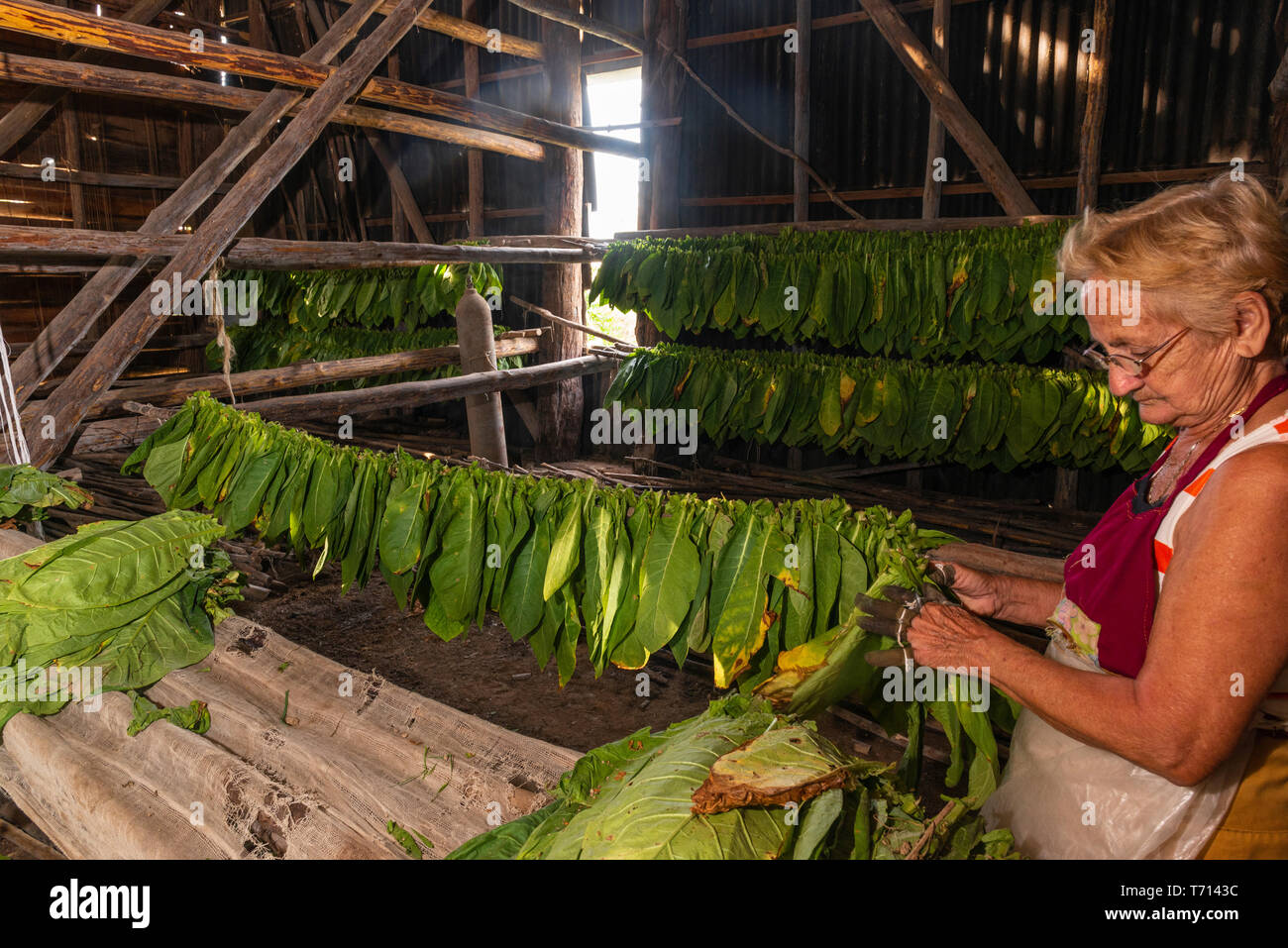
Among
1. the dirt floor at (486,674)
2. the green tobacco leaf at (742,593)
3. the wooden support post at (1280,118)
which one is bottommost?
the dirt floor at (486,674)

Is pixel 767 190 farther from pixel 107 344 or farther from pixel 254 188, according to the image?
pixel 107 344

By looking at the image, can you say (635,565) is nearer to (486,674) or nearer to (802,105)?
(486,674)

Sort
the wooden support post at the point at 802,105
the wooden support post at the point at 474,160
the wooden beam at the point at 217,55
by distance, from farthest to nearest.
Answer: the wooden support post at the point at 474,160 → the wooden support post at the point at 802,105 → the wooden beam at the point at 217,55

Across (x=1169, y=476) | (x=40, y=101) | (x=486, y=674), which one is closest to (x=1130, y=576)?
(x=1169, y=476)

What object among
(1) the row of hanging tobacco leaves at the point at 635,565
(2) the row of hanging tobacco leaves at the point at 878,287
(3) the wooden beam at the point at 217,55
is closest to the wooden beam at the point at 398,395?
(2) the row of hanging tobacco leaves at the point at 878,287

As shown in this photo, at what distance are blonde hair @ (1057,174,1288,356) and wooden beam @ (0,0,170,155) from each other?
24.6ft

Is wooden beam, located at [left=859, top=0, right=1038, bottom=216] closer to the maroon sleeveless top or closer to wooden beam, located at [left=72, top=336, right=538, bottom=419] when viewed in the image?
wooden beam, located at [left=72, top=336, right=538, bottom=419]

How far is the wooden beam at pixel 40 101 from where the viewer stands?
6.91 m

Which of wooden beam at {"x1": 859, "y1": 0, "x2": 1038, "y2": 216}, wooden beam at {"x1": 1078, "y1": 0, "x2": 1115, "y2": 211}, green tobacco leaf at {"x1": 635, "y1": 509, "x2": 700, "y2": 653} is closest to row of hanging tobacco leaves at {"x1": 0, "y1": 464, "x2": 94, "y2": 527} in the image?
green tobacco leaf at {"x1": 635, "y1": 509, "x2": 700, "y2": 653}

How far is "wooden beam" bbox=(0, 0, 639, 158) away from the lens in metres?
3.48

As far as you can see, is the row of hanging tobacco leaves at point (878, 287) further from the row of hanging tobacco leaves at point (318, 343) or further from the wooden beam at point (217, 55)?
the row of hanging tobacco leaves at point (318, 343)

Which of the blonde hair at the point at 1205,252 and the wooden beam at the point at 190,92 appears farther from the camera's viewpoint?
the wooden beam at the point at 190,92
